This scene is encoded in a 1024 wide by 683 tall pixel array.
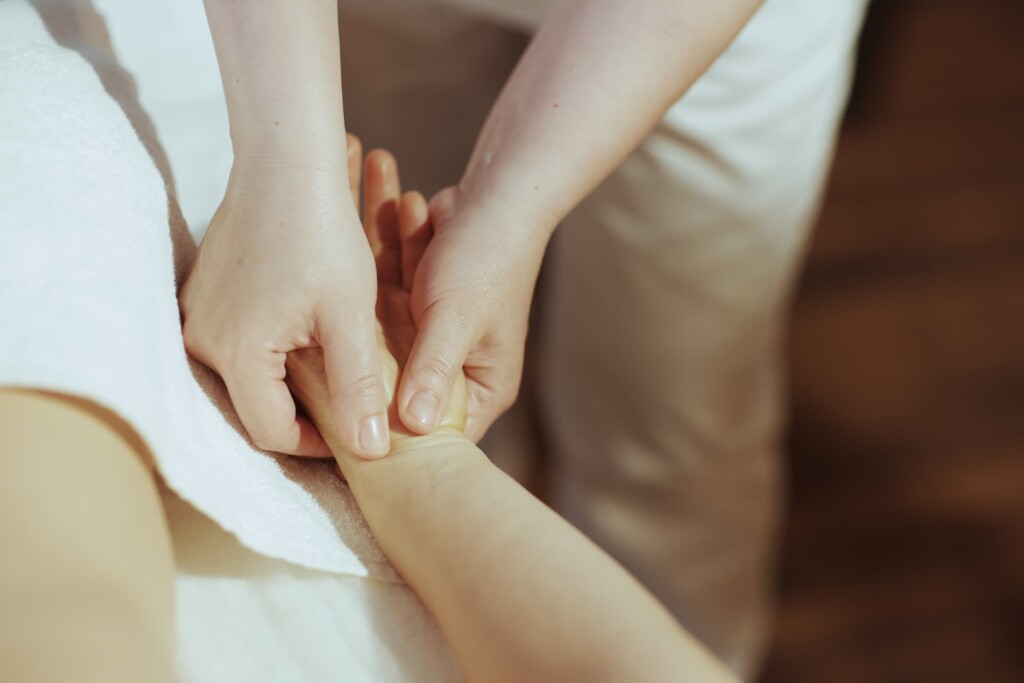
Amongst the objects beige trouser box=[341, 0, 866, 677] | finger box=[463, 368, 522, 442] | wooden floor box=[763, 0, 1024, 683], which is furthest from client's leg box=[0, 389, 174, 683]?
wooden floor box=[763, 0, 1024, 683]

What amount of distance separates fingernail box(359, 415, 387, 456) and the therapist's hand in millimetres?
18

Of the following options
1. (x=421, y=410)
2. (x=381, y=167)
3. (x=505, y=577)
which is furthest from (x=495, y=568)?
(x=381, y=167)

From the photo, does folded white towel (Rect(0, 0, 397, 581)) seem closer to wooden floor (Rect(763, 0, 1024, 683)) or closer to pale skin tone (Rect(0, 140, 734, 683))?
pale skin tone (Rect(0, 140, 734, 683))

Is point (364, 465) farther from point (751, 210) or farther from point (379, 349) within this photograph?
point (751, 210)

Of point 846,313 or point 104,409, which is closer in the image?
point 104,409

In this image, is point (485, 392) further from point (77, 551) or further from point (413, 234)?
point (77, 551)

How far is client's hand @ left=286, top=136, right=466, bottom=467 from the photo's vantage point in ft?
1.78

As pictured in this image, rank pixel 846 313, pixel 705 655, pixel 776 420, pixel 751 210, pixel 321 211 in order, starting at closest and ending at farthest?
→ pixel 705 655
pixel 321 211
pixel 751 210
pixel 776 420
pixel 846 313

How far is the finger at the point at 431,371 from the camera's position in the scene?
20.6 inches

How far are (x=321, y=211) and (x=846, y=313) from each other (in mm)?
1116

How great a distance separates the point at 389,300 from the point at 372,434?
146mm

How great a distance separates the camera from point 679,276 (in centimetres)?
94

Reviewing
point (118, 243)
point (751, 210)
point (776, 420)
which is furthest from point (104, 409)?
point (776, 420)

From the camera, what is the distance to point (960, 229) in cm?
154
